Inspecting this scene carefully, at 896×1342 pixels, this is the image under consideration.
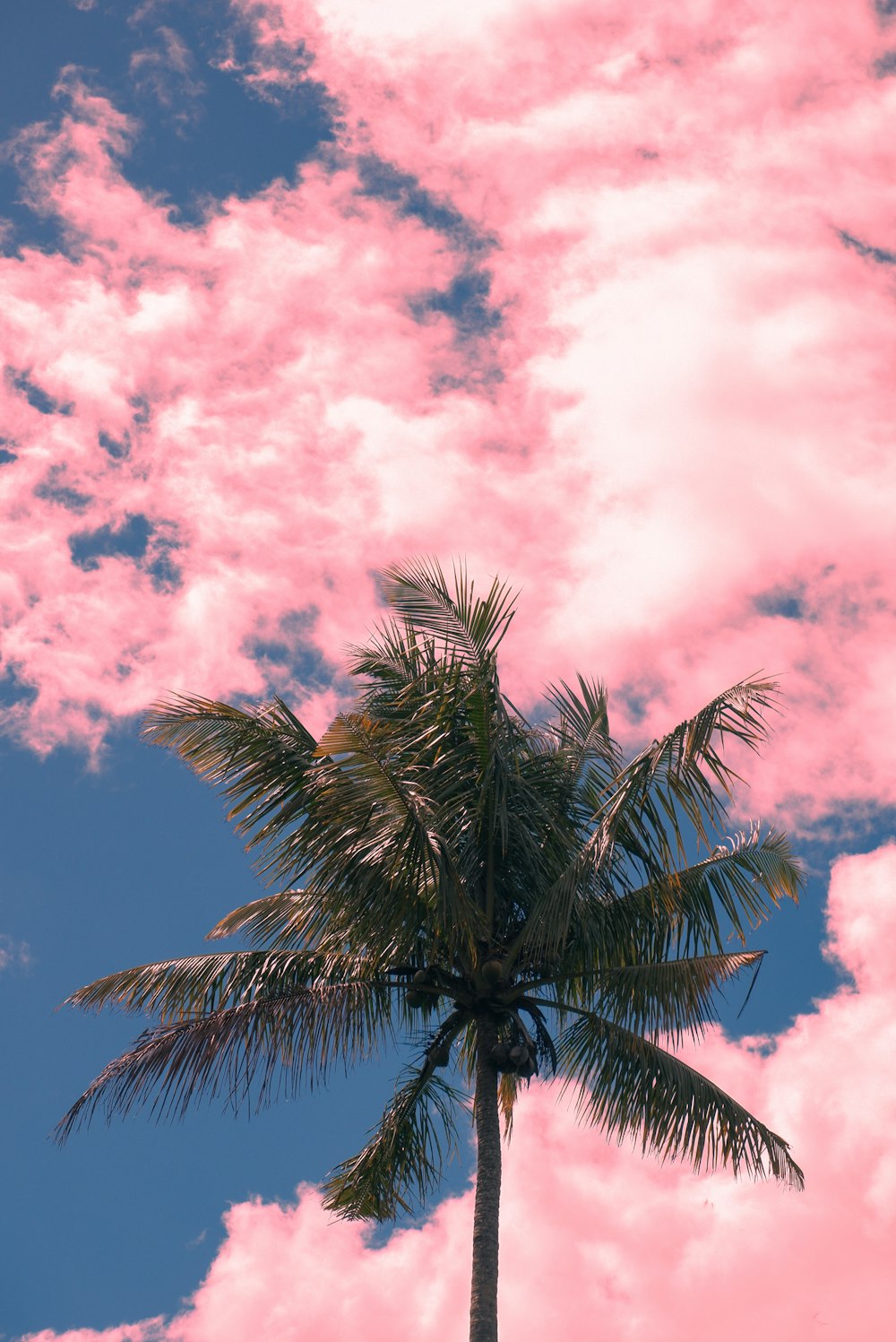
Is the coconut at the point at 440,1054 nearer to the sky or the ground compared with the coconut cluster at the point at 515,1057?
nearer to the sky

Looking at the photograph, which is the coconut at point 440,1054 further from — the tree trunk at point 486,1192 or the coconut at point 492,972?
the coconut at point 492,972

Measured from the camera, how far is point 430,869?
13688mm

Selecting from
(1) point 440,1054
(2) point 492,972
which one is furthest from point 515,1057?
(1) point 440,1054

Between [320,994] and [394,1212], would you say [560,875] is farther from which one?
[394,1212]

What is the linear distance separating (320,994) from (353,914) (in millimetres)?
1384

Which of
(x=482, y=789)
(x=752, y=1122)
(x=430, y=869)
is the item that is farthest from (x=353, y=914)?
(x=752, y=1122)

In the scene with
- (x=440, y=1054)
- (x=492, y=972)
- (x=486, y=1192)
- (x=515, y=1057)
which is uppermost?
(x=492, y=972)

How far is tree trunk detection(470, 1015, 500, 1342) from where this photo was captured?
43.6 ft

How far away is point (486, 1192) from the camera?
45.5 feet

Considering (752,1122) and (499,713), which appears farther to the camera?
(499,713)

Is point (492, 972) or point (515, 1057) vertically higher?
point (492, 972)

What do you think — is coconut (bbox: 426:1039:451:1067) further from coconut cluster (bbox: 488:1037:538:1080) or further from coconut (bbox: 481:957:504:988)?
coconut (bbox: 481:957:504:988)

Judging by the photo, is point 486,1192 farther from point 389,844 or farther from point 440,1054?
point 389,844

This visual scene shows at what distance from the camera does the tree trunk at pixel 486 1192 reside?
13.3m
